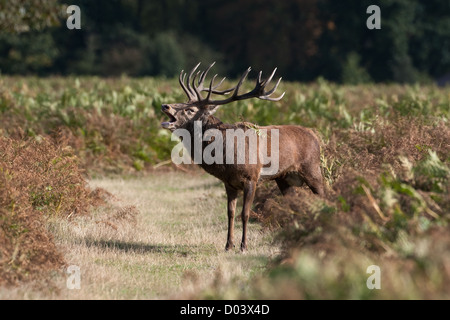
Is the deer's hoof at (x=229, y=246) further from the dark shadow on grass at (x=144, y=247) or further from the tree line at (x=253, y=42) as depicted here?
the tree line at (x=253, y=42)

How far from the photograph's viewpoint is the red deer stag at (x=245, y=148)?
9.28 m

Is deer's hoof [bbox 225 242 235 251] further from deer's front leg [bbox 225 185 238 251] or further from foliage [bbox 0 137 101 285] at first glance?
foliage [bbox 0 137 101 285]

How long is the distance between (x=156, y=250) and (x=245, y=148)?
1780mm

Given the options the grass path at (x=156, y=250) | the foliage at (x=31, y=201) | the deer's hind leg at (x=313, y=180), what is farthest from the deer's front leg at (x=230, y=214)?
the foliage at (x=31, y=201)

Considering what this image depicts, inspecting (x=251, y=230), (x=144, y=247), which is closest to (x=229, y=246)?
(x=144, y=247)

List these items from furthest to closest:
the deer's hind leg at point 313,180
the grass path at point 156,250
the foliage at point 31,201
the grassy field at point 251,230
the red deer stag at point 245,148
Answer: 1. the deer's hind leg at point 313,180
2. the red deer stag at point 245,148
3. the grass path at point 156,250
4. the foliage at point 31,201
5. the grassy field at point 251,230

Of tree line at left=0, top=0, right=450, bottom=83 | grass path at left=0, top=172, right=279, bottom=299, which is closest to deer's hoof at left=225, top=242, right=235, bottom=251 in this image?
grass path at left=0, top=172, right=279, bottom=299

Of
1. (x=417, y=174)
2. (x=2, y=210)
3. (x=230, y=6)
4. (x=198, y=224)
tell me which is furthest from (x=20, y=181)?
(x=230, y=6)

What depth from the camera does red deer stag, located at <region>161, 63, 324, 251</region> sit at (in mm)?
9281

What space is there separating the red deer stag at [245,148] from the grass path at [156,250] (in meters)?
0.81

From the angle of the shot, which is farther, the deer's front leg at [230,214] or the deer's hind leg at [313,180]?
the deer's hind leg at [313,180]

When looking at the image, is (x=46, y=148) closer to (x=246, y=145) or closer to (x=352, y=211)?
(x=246, y=145)

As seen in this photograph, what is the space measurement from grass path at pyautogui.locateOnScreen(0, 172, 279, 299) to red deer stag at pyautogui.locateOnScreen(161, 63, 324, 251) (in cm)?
81

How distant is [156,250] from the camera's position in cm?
962
